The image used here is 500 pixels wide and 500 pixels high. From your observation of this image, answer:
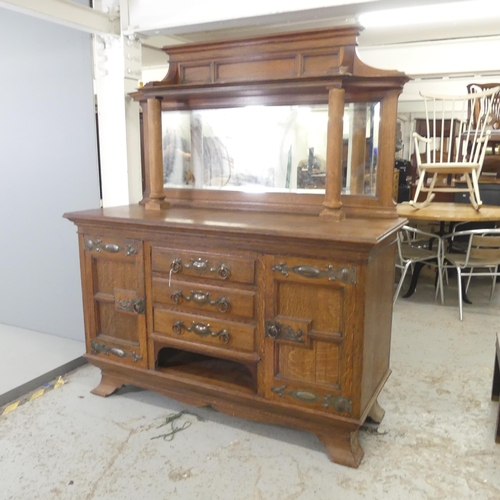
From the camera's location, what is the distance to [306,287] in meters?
1.80

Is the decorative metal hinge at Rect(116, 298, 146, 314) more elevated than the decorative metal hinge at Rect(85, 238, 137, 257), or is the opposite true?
the decorative metal hinge at Rect(85, 238, 137, 257)

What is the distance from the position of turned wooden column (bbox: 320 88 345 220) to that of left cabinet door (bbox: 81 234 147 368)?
0.84 meters

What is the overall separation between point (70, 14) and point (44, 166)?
93 centimetres

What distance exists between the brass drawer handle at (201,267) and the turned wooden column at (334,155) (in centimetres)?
49

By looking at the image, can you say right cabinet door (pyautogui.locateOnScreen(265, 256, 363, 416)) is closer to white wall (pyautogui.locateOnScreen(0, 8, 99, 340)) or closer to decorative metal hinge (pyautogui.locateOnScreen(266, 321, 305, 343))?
decorative metal hinge (pyautogui.locateOnScreen(266, 321, 305, 343))

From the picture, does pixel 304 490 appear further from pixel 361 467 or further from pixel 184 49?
pixel 184 49

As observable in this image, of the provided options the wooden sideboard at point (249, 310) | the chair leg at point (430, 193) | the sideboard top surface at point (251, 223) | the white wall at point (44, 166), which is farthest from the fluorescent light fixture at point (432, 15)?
the wooden sideboard at point (249, 310)

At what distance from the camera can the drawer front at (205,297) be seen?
1929mm

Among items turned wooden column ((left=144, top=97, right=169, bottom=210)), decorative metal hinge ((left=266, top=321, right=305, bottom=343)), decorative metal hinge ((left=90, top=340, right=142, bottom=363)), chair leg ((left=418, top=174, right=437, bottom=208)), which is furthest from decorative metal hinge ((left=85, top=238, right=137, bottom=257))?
chair leg ((left=418, top=174, right=437, bottom=208))

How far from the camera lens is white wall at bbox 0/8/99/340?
2.67 metres

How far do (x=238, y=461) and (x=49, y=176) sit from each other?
1988 millimetres

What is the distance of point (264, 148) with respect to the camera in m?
2.41

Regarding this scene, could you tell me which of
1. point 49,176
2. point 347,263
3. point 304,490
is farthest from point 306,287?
point 49,176

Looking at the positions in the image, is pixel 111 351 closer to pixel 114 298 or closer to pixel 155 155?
pixel 114 298
